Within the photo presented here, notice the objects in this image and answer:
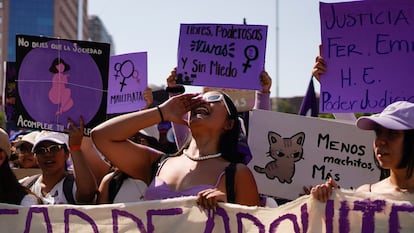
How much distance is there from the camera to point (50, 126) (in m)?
4.25

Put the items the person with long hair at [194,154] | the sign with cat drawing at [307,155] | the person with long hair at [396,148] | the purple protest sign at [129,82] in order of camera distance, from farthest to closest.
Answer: the purple protest sign at [129,82]
the sign with cat drawing at [307,155]
the person with long hair at [194,154]
the person with long hair at [396,148]

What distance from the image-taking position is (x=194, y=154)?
3.56m

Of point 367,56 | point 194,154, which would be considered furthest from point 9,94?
point 367,56

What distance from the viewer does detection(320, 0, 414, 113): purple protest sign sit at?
4.15m

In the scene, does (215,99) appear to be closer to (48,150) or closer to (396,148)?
(396,148)

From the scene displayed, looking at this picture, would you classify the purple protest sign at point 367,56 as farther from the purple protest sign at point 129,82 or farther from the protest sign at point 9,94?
the protest sign at point 9,94

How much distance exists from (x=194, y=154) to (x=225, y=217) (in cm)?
42

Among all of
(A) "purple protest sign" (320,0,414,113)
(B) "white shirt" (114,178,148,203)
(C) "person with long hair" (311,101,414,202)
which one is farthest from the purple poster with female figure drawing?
(C) "person with long hair" (311,101,414,202)

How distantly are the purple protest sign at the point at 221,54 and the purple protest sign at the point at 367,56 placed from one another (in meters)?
0.52

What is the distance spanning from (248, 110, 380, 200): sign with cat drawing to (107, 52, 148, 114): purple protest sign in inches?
52.0

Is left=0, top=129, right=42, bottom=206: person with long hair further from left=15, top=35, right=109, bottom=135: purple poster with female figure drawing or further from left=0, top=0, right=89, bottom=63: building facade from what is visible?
left=0, top=0, right=89, bottom=63: building facade

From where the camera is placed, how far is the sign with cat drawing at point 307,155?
4.14m

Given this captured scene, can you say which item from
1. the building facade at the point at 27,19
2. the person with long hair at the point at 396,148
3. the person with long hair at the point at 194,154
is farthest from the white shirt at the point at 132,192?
the building facade at the point at 27,19

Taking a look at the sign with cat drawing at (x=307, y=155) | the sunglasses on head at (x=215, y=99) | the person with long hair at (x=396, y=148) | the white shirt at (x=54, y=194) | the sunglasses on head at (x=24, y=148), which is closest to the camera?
the person with long hair at (x=396, y=148)
